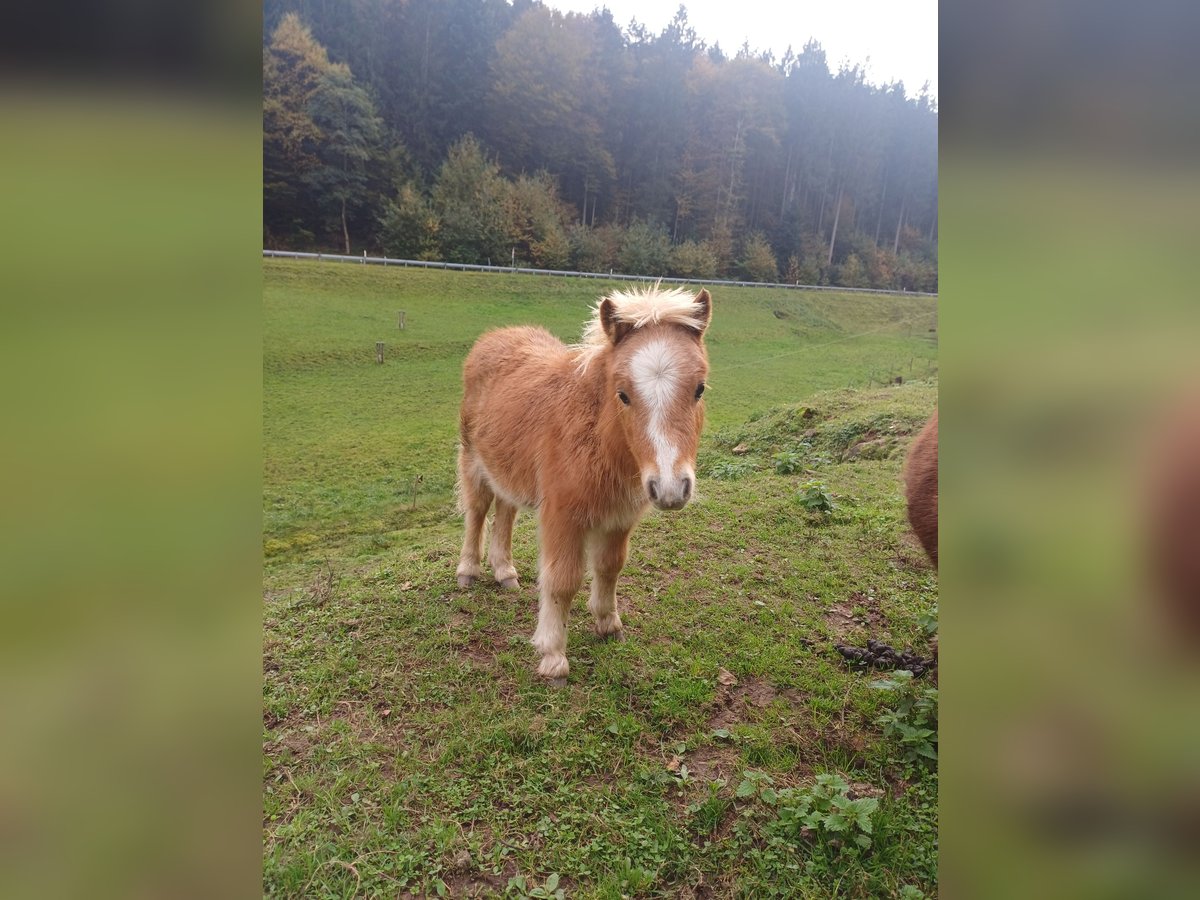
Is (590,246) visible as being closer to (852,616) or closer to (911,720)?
(852,616)

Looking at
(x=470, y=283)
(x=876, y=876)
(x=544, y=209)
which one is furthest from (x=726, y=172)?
(x=876, y=876)

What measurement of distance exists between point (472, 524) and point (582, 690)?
6.12 ft

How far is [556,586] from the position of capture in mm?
3291

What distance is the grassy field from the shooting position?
2.04 meters

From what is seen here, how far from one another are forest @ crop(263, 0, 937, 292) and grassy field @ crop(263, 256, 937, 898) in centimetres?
159

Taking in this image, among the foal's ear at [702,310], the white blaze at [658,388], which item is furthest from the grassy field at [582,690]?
the foal's ear at [702,310]

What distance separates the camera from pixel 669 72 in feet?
24.0

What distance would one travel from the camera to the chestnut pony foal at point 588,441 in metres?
2.62

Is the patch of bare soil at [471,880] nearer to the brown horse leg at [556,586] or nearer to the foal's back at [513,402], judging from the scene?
the brown horse leg at [556,586]

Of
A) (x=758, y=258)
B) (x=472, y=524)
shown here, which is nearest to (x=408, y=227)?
(x=472, y=524)

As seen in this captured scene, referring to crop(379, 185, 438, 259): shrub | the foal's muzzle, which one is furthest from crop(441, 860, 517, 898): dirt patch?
crop(379, 185, 438, 259): shrub
